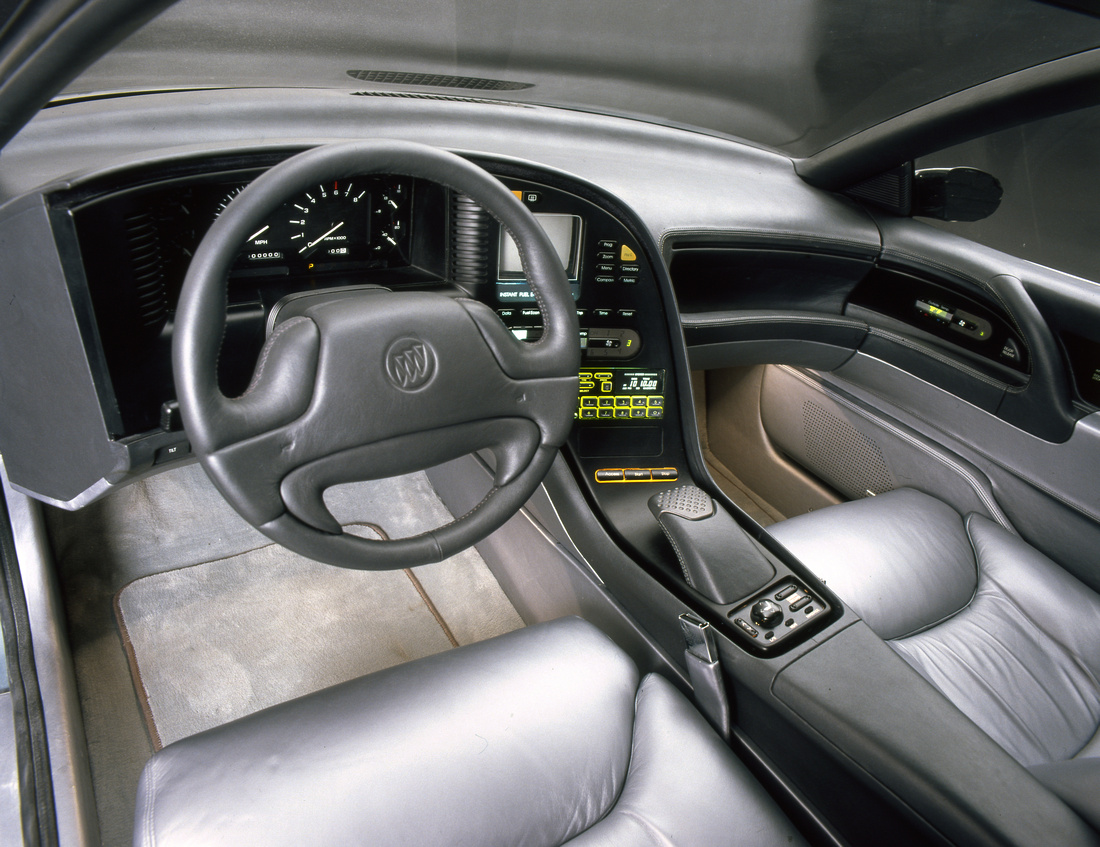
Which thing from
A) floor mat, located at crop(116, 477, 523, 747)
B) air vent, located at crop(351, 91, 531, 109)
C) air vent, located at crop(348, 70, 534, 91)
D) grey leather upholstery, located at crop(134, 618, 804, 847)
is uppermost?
air vent, located at crop(348, 70, 534, 91)

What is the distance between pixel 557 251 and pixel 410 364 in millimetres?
511

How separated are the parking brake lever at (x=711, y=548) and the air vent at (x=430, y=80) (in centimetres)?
101

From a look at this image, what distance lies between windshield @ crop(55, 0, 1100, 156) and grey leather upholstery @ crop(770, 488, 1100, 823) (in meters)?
0.97

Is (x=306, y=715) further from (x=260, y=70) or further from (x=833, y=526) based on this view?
(x=260, y=70)

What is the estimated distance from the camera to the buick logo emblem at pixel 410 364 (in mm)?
822

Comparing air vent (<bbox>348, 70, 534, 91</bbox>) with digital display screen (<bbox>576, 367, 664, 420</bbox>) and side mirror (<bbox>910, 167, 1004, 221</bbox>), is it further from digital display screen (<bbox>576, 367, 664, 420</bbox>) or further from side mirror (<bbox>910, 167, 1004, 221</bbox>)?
side mirror (<bbox>910, 167, 1004, 221</bbox>)

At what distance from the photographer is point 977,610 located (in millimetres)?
1308

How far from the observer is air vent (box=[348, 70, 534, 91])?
1.43 meters

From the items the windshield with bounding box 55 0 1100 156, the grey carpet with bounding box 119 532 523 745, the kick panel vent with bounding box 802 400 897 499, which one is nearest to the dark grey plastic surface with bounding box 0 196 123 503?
the windshield with bounding box 55 0 1100 156

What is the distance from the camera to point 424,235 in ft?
3.97

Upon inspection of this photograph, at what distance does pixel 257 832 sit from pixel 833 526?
44.7 inches

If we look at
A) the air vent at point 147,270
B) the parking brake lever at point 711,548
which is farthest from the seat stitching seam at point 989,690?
the air vent at point 147,270

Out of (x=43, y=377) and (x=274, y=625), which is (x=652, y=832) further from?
(x=274, y=625)

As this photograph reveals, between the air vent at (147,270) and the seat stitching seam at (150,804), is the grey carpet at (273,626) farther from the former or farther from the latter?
the air vent at (147,270)
